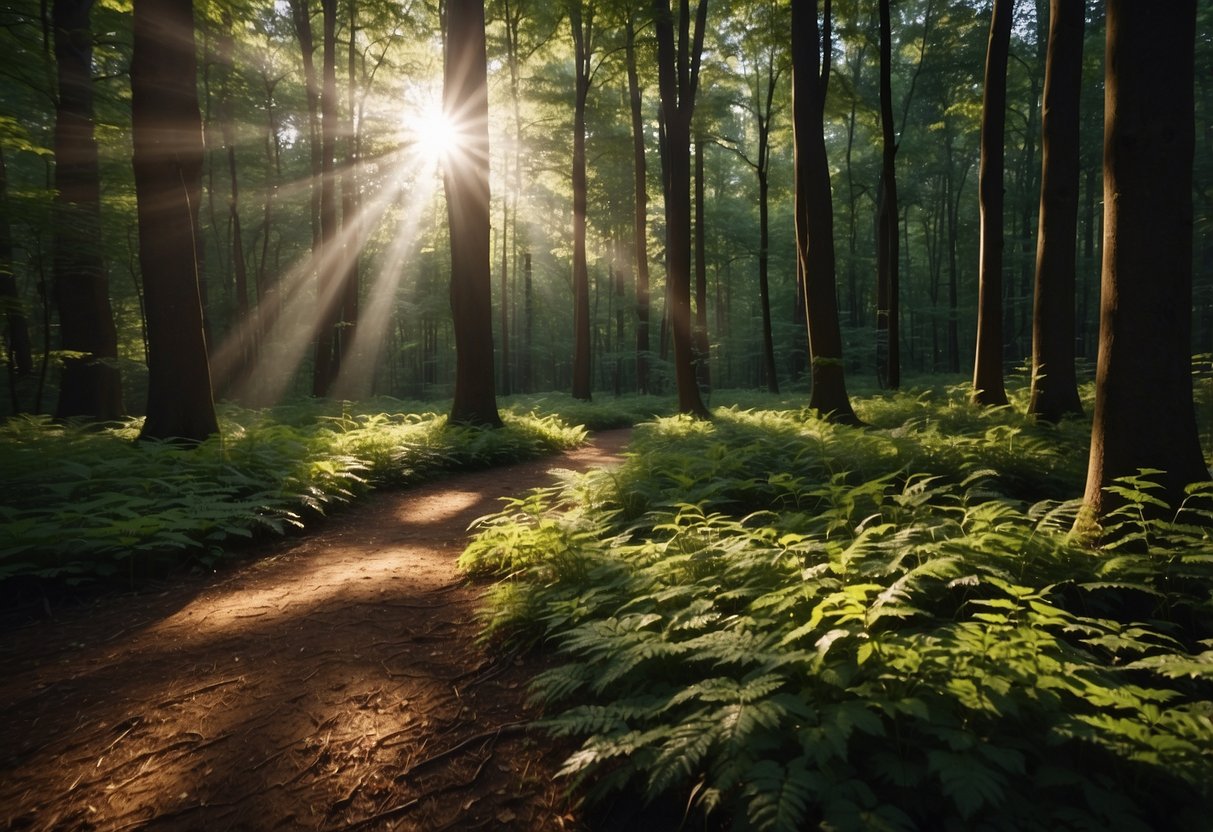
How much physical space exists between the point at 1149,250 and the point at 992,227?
7.71 metres

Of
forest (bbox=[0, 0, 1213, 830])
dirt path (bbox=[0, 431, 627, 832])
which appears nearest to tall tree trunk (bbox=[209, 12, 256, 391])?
forest (bbox=[0, 0, 1213, 830])

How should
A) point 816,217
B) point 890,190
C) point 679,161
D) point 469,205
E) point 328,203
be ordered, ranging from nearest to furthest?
point 816,217 < point 469,205 < point 890,190 < point 679,161 < point 328,203

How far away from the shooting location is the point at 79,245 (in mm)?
9914

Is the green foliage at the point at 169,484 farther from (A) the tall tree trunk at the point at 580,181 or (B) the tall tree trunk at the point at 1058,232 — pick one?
(A) the tall tree trunk at the point at 580,181

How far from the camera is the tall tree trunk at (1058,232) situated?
7.84 meters

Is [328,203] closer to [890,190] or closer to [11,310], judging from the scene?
[11,310]

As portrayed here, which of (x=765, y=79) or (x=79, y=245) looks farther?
(x=765, y=79)

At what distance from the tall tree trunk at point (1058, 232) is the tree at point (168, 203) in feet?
39.0

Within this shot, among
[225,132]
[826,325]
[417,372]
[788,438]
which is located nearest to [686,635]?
[788,438]

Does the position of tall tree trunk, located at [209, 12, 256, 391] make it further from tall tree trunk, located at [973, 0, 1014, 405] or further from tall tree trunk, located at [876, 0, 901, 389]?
tall tree trunk, located at [973, 0, 1014, 405]

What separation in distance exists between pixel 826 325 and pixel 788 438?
3.30 metres

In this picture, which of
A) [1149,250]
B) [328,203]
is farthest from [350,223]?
[1149,250]


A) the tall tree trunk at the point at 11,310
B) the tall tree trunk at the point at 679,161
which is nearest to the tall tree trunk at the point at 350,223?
the tall tree trunk at the point at 11,310

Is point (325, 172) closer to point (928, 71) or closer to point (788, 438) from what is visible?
point (788, 438)
